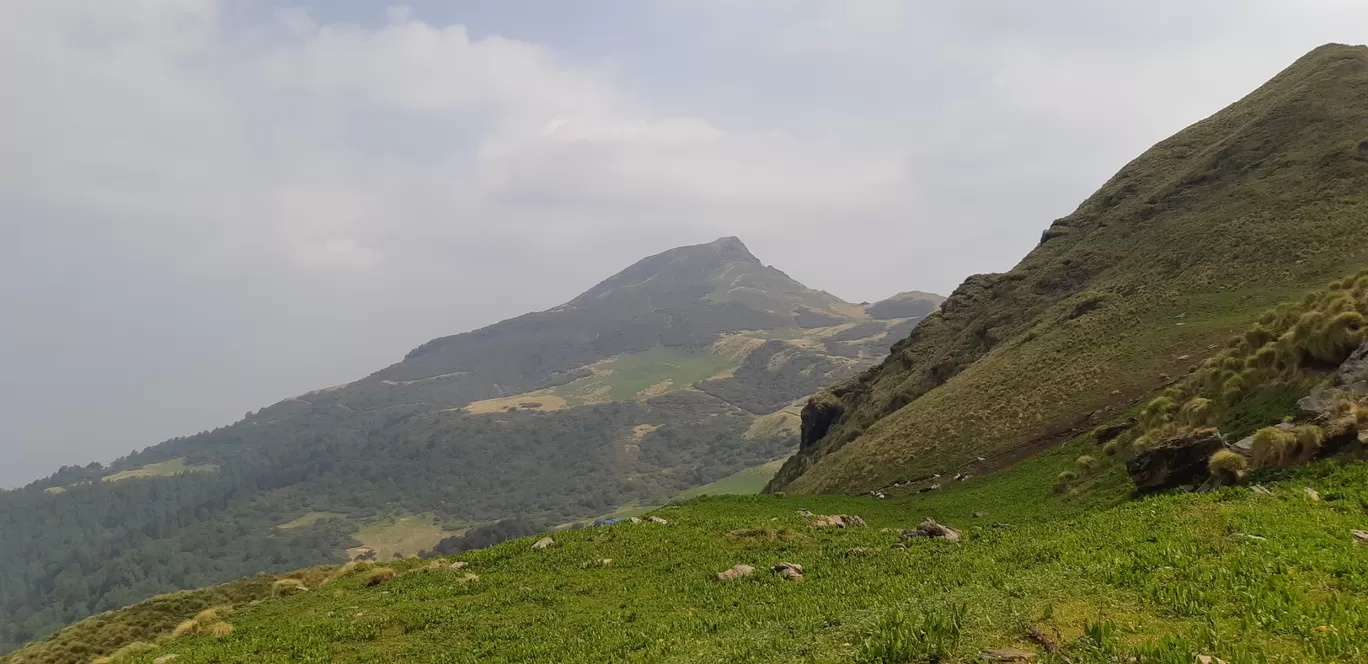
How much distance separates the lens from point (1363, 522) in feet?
51.0

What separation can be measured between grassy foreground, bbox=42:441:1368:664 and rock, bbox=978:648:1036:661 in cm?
19

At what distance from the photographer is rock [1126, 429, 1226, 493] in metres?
23.8

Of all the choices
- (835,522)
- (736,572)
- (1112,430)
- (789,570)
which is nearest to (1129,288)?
(1112,430)

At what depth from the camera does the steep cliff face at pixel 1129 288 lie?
173ft

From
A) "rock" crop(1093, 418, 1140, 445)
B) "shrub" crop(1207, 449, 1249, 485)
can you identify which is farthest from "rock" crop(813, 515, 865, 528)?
"rock" crop(1093, 418, 1140, 445)

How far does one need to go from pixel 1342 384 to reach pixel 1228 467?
7.13 meters

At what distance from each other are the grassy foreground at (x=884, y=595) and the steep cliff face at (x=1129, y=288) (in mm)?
25169

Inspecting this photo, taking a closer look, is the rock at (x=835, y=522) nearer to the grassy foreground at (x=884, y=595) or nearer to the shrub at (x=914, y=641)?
the grassy foreground at (x=884, y=595)

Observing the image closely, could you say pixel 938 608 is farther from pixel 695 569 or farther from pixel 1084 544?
pixel 695 569

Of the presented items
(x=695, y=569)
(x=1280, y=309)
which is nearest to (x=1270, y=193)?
(x=1280, y=309)

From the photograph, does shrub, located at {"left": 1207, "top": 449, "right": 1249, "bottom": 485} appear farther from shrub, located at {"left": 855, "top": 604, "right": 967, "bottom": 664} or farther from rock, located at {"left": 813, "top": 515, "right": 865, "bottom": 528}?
shrub, located at {"left": 855, "top": 604, "right": 967, "bottom": 664}

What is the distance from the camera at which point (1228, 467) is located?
2188cm

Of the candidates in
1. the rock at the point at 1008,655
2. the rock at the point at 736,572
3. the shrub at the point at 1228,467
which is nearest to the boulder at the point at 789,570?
the rock at the point at 736,572

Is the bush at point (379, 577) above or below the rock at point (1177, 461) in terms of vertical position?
above
